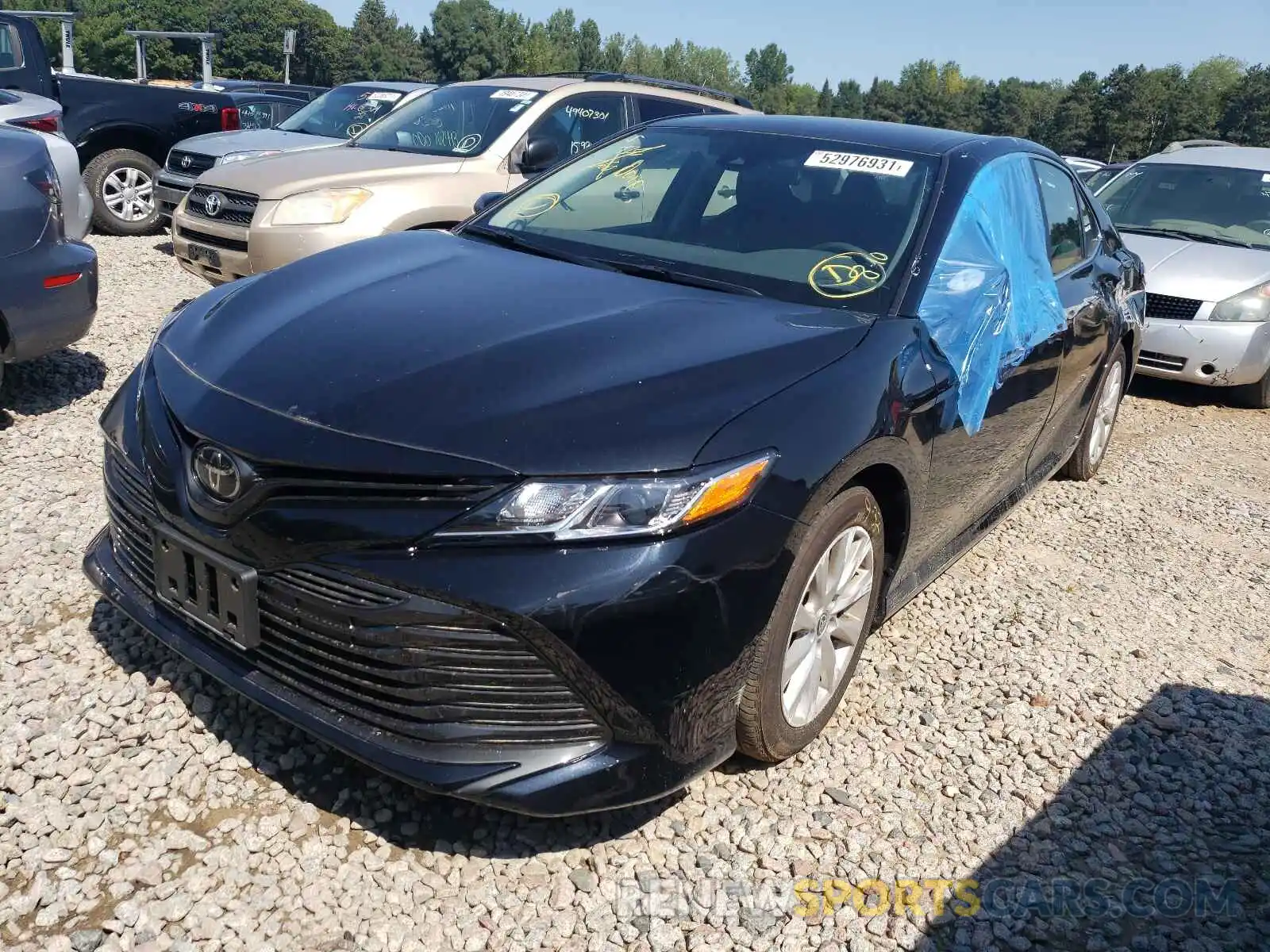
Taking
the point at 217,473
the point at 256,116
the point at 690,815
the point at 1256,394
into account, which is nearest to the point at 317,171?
the point at 217,473

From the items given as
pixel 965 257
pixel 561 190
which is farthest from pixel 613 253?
pixel 965 257

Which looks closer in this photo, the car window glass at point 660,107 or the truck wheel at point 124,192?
the car window glass at point 660,107

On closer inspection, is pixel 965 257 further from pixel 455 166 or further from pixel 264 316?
pixel 455 166

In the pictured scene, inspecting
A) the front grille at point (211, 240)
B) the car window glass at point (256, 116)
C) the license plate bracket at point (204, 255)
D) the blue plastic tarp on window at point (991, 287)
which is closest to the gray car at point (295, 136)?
the front grille at point (211, 240)

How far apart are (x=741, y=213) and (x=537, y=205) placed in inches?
32.1

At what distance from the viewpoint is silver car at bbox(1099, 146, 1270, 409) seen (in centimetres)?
709

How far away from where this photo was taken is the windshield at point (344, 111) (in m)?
9.48

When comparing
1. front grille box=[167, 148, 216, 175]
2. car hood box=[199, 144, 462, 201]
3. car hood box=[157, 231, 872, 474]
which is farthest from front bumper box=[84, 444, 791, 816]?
front grille box=[167, 148, 216, 175]

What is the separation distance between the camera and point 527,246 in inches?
136

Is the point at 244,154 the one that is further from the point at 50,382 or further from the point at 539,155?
the point at 50,382

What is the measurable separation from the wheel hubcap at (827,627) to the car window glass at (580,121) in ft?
16.0

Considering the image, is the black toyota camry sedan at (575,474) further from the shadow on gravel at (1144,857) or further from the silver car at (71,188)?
the silver car at (71,188)

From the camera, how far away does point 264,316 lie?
2.75 m

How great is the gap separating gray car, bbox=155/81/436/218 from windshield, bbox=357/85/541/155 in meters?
0.47
